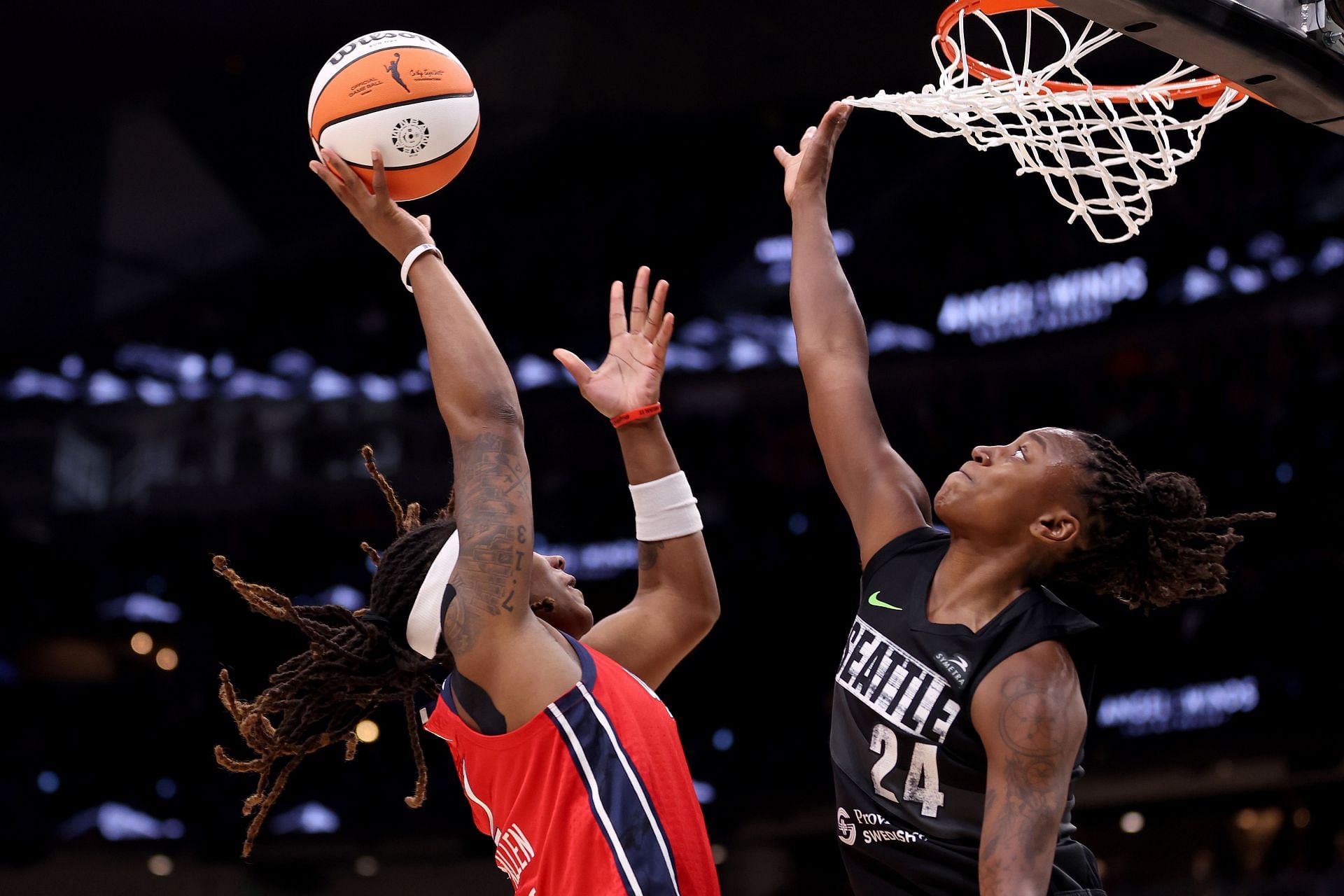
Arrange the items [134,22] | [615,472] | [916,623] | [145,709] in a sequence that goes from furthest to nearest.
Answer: [615,472] < [145,709] < [134,22] < [916,623]

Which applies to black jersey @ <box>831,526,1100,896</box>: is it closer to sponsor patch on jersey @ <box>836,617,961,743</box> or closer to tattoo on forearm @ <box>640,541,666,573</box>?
sponsor patch on jersey @ <box>836,617,961,743</box>

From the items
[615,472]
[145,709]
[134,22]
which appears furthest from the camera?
[615,472]


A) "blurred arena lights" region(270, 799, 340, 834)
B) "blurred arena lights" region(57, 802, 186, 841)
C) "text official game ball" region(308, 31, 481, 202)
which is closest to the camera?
"text official game ball" region(308, 31, 481, 202)

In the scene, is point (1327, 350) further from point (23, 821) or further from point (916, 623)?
point (23, 821)

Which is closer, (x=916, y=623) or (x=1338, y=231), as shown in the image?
(x=916, y=623)

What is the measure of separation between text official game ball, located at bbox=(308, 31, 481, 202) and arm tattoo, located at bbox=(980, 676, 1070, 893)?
139 centimetres

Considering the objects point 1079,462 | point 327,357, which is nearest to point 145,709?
point 327,357

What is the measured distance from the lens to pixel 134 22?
7547mm

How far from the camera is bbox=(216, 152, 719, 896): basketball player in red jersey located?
2.05 meters

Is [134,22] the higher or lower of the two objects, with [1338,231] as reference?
higher

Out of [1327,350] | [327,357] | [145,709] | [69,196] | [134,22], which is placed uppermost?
[134,22]

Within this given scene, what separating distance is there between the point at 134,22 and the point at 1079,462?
6.94m

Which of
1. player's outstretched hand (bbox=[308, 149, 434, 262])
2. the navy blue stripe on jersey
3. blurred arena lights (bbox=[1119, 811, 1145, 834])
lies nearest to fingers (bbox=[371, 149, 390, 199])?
player's outstretched hand (bbox=[308, 149, 434, 262])

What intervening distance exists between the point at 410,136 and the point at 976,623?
132cm
